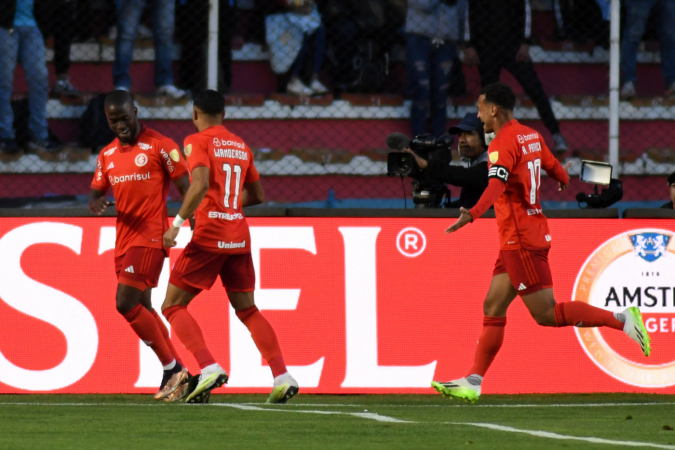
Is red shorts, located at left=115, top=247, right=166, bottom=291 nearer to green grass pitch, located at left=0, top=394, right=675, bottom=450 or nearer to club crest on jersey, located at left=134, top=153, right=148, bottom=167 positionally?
club crest on jersey, located at left=134, top=153, right=148, bottom=167

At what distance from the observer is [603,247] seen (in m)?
8.22

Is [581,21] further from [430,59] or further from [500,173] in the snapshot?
[500,173]

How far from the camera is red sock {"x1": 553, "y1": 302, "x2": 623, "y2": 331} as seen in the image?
674 centimetres

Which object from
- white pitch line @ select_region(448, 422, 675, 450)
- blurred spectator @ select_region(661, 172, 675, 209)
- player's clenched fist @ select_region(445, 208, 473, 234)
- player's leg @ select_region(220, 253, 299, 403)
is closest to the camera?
white pitch line @ select_region(448, 422, 675, 450)

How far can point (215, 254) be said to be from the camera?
6.74 metres

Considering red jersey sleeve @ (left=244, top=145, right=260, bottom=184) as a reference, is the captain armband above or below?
above

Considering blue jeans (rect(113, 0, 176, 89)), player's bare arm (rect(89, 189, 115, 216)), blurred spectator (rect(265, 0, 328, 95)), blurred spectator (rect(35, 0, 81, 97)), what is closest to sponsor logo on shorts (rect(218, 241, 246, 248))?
player's bare arm (rect(89, 189, 115, 216))

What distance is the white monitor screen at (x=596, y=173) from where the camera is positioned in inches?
310

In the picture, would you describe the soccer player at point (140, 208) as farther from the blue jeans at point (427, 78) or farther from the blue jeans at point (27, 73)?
the blue jeans at point (427, 78)

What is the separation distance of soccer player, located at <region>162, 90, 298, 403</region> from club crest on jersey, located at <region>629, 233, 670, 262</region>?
9.85 feet

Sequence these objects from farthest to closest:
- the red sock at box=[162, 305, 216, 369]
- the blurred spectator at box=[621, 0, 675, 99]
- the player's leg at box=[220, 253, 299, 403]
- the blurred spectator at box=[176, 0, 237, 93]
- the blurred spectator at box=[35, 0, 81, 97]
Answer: the blurred spectator at box=[621, 0, 675, 99] → the blurred spectator at box=[35, 0, 81, 97] → the blurred spectator at box=[176, 0, 237, 93] → the player's leg at box=[220, 253, 299, 403] → the red sock at box=[162, 305, 216, 369]

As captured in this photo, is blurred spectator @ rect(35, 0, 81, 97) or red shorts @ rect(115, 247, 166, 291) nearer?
red shorts @ rect(115, 247, 166, 291)

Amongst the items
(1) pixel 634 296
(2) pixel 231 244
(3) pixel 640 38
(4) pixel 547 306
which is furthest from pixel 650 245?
(2) pixel 231 244

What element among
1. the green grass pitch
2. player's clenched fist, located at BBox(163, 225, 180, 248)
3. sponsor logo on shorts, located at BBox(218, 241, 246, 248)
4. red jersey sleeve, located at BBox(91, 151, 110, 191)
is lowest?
the green grass pitch
